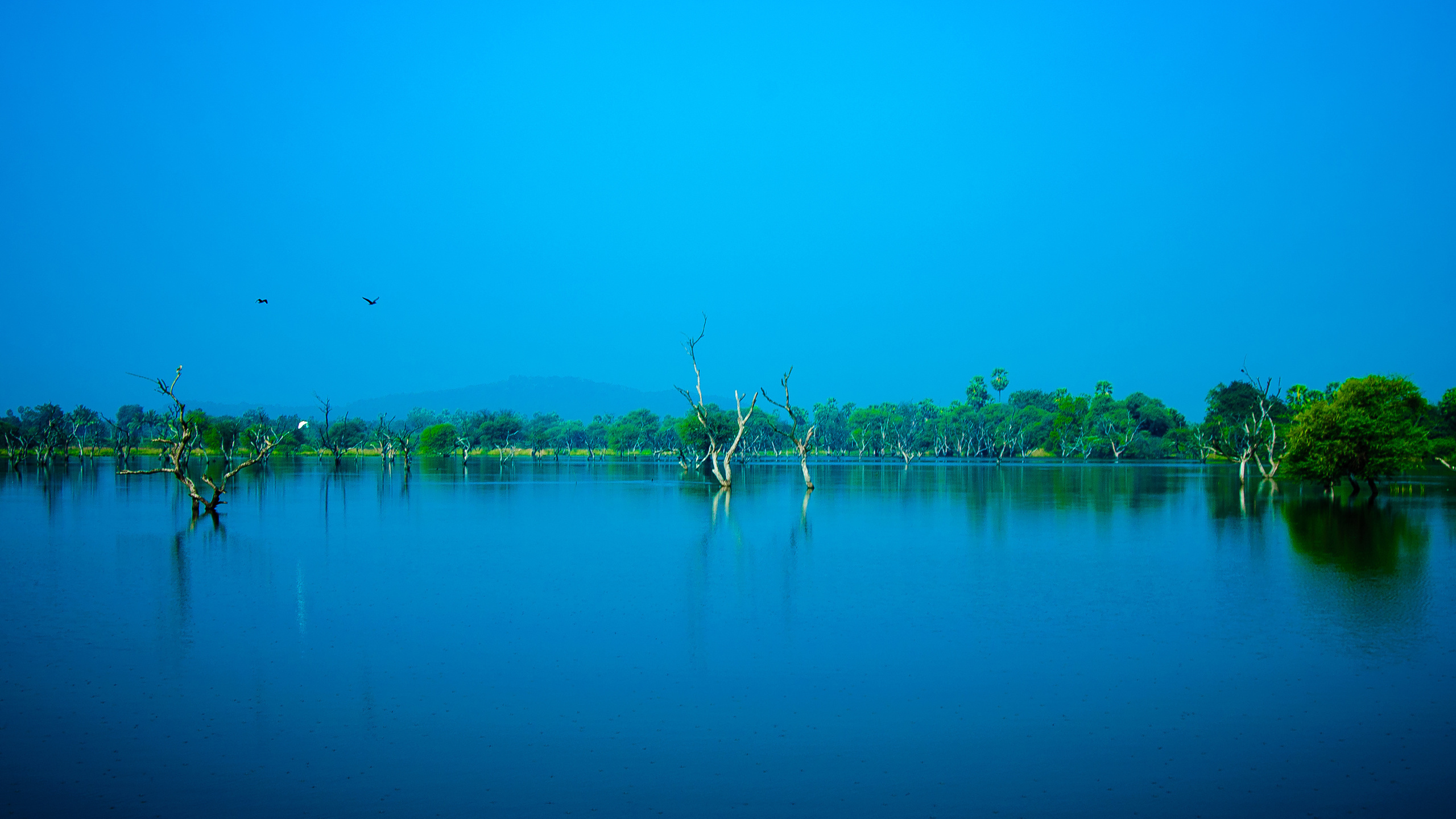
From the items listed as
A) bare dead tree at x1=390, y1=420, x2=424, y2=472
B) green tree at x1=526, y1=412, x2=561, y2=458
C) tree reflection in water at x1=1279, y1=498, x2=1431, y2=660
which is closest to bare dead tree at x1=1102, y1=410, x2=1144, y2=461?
green tree at x1=526, y1=412, x2=561, y2=458

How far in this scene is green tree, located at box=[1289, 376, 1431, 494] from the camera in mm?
43000

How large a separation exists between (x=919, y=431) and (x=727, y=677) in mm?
137017

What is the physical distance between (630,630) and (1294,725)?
8.21 metres

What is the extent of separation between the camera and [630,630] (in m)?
13.9

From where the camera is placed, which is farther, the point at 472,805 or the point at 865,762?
the point at 865,762

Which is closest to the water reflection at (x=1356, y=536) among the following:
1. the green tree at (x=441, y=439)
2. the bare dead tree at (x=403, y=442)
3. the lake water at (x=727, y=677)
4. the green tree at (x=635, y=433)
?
the lake water at (x=727, y=677)

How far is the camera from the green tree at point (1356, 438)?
43.0 metres

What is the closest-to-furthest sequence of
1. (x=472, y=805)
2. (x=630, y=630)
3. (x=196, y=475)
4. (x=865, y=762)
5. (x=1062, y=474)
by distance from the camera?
(x=472, y=805)
(x=865, y=762)
(x=630, y=630)
(x=196, y=475)
(x=1062, y=474)

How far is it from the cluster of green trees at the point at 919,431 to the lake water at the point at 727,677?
115 feet

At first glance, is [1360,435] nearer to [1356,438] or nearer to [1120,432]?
[1356,438]

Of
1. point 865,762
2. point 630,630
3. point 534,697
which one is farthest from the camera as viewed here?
point 630,630

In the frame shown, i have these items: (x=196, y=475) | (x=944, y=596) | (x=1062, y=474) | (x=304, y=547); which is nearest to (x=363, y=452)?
(x=196, y=475)

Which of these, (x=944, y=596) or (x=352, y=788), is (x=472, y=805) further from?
(x=944, y=596)

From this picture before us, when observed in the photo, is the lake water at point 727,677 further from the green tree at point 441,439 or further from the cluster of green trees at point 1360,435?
the green tree at point 441,439
